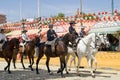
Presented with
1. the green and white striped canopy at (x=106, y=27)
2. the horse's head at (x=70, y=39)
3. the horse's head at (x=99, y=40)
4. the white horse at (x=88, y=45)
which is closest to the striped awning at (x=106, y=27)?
the green and white striped canopy at (x=106, y=27)

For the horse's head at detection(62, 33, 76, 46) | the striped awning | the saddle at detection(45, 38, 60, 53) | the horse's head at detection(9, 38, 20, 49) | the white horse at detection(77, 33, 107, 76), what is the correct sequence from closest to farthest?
the horse's head at detection(62, 33, 76, 46) → the white horse at detection(77, 33, 107, 76) → the saddle at detection(45, 38, 60, 53) → the horse's head at detection(9, 38, 20, 49) → the striped awning

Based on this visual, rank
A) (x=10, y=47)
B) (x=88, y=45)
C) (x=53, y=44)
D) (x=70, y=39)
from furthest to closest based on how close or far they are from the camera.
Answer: (x=10, y=47), (x=53, y=44), (x=88, y=45), (x=70, y=39)

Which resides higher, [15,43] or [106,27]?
[106,27]

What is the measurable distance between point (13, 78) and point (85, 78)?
3495 millimetres

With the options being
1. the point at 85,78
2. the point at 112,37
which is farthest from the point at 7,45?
the point at 112,37

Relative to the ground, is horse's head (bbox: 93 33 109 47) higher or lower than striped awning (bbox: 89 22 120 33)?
lower

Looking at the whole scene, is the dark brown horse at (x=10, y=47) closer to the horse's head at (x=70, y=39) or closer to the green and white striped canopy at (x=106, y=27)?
the horse's head at (x=70, y=39)

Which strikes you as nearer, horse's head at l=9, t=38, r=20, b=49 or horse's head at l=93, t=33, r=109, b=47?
horse's head at l=93, t=33, r=109, b=47

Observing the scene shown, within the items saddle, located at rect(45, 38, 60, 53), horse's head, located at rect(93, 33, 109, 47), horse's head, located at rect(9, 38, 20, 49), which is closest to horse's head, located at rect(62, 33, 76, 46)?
saddle, located at rect(45, 38, 60, 53)

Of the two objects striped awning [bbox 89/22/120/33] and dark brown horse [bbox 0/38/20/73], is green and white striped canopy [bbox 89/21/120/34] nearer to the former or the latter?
striped awning [bbox 89/22/120/33]

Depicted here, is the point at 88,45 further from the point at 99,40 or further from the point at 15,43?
the point at 15,43

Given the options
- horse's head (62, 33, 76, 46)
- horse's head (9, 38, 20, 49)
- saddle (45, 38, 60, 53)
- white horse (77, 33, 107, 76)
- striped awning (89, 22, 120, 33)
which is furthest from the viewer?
striped awning (89, 22, 120, 33)

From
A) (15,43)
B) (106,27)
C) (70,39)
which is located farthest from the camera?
(106,27)

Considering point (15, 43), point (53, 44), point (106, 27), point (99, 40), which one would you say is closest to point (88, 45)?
point (99, 40)
